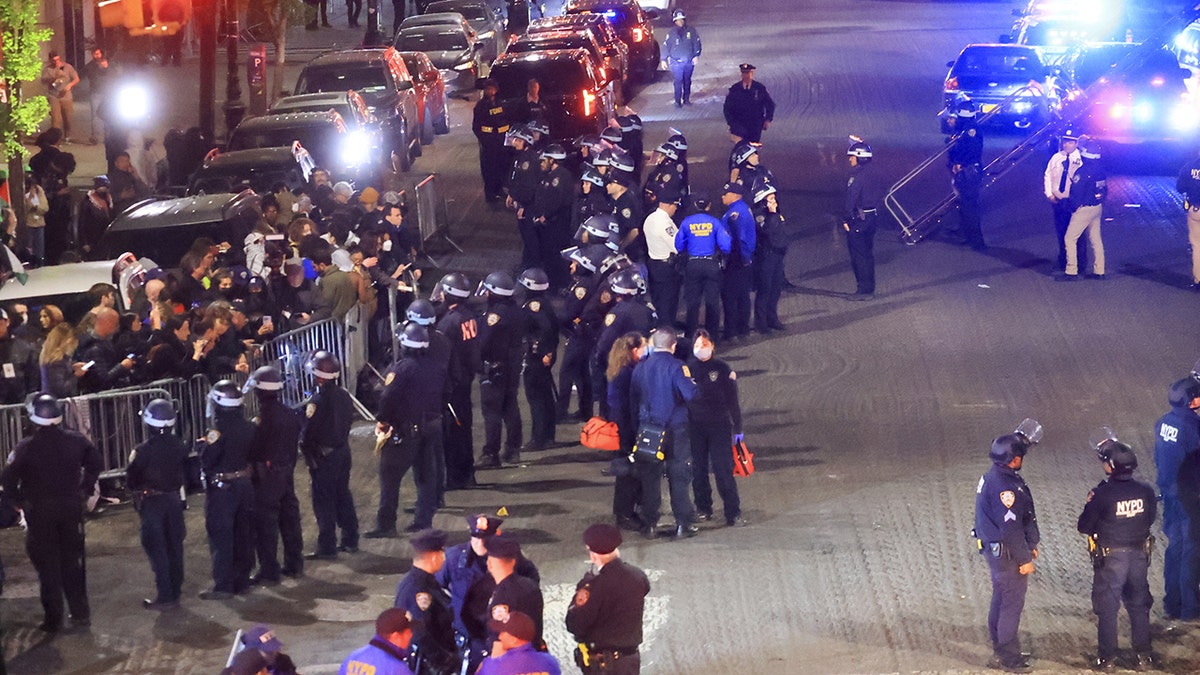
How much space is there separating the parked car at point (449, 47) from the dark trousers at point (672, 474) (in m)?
24.2

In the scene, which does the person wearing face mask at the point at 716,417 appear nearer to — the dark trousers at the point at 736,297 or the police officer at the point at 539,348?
the police officer at the point at 539,348

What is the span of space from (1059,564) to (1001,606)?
163 centimetres

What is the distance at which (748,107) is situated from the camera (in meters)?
24.8

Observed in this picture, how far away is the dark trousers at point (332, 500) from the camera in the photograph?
1220cm

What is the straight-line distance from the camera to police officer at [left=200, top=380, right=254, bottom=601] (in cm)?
1138

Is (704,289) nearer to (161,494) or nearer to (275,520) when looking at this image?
(275,520)

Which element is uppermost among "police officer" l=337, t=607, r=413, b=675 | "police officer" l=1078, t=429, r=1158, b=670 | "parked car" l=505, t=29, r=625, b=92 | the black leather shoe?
"parked car" l=505, t=29, r=625, b=92

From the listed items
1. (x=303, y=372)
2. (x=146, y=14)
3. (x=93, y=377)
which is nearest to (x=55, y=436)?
(x=93, y=377)

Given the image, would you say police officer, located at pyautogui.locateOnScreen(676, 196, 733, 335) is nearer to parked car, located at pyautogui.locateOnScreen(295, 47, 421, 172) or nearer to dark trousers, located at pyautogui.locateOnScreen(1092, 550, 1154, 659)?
dark trousers, located at pyautogui.locateOnScreen(1092, 550, 1154, 659)

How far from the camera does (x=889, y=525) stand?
40.4 ft

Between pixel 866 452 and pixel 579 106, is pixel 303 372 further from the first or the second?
pixel 579 106

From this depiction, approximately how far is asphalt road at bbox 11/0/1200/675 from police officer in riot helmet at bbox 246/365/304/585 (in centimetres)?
21

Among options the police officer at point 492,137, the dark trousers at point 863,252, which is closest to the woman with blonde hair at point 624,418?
the dark trousers at point 863,252

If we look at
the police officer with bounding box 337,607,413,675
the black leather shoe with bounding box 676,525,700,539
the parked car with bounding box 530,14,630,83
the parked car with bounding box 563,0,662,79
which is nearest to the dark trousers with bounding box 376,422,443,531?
the black leather shoe with bounding box 676,525,700,539
